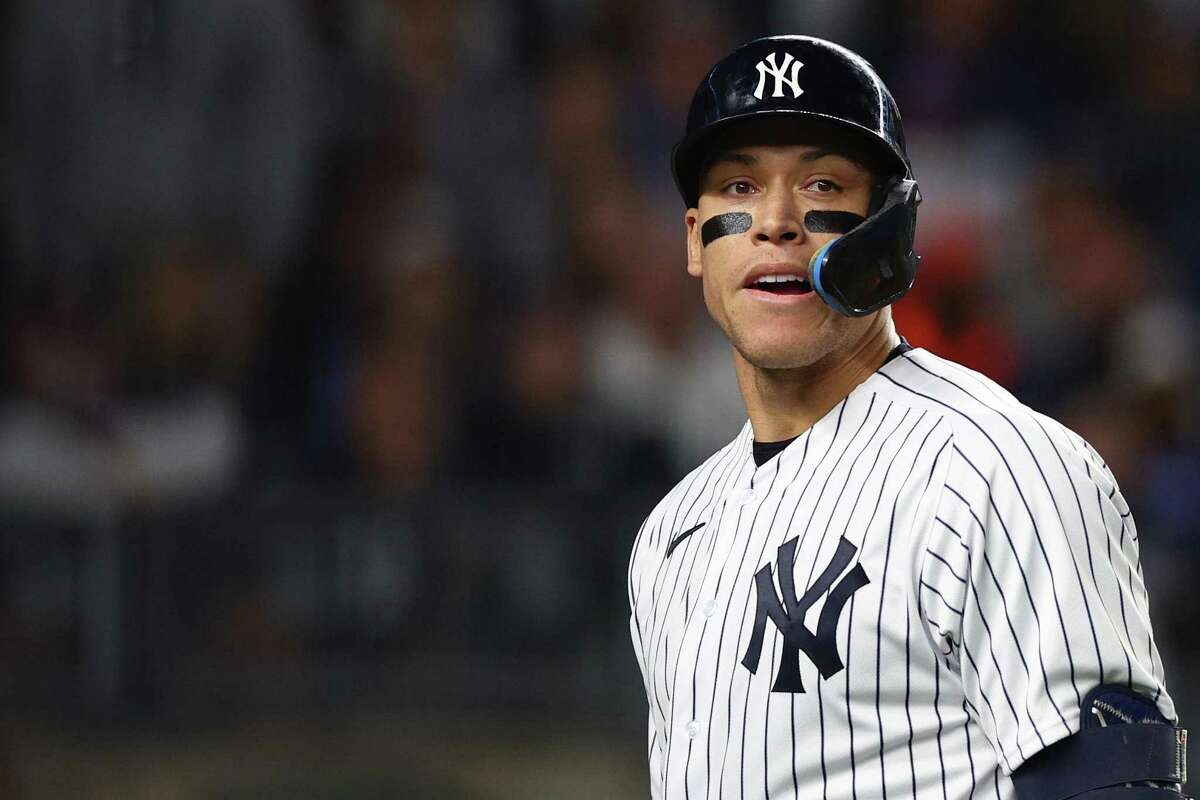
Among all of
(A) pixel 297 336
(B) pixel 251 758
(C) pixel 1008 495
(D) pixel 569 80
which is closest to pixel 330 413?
(A) pixel 297 336

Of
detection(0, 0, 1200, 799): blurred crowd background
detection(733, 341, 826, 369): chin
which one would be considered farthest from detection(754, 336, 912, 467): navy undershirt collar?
detection(0, 0, 1200, 799): blurred crowd background

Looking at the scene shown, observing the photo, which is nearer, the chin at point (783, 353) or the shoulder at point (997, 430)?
the shoulder at point (997, 430)

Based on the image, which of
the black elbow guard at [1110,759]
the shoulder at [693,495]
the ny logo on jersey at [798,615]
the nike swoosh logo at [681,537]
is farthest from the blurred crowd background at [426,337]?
the black elbow guard at [1110,759]

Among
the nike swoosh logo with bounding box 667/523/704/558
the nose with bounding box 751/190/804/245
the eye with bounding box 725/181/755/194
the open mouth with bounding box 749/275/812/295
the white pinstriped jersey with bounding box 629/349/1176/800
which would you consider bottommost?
the white pinstriped jersey with bounding box 629/349/1176/800

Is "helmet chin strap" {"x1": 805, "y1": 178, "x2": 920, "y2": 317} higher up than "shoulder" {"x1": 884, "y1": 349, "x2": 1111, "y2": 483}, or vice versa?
"helmet chin strap" {"x1": 805, "y1": 178, "x2": 920, "y2": 317}

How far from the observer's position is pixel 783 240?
167 cm

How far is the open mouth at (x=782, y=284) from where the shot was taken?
65.7 inches

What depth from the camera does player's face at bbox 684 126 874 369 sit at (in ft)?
5.45

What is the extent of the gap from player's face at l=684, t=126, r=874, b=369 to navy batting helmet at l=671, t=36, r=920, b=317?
3 centimetres

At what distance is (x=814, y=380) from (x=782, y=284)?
5.0 inches

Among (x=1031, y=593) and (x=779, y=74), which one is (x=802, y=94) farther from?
(x=1031, y=593)

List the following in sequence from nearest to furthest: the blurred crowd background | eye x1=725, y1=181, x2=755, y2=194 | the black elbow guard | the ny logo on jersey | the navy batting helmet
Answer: the black elbow guard < the ny logo on jersey < the navy batting helmet < eye x1=725, y1=181, x2=755, y2=194 < the blurred crowd background

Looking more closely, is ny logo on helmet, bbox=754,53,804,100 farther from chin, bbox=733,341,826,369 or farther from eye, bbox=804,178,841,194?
chin, bbox=733,341,826,369

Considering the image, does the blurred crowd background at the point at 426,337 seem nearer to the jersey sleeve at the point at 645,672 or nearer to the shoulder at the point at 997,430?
the jersey sleeve at the point at 645,672
